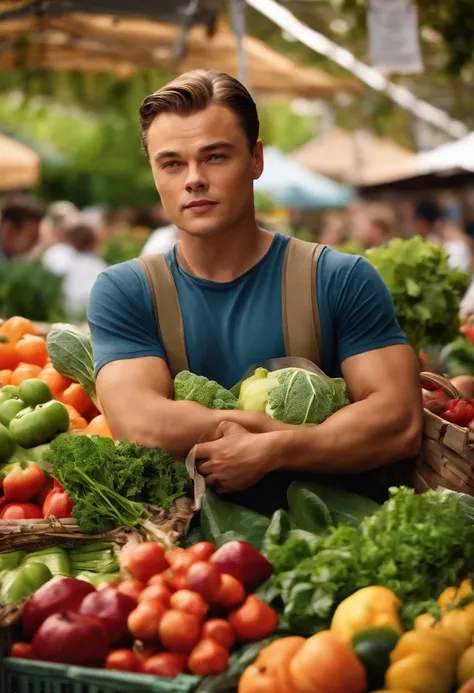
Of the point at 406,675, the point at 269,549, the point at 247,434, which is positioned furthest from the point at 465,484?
the point at 406,675

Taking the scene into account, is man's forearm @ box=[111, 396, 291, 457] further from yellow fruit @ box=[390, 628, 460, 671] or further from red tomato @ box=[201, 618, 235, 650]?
yellow fruit @ box=[390, 628, 460, 671]

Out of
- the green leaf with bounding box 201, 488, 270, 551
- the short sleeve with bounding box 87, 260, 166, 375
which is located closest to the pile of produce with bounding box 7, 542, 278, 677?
the green leaf with bounding box 201, 488, 270, 551

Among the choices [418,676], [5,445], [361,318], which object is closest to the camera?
[418,676]

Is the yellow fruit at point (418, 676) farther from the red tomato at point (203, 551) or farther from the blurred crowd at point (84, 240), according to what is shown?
the blurred crowd at point (84, 240)

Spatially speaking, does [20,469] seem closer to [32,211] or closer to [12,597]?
[12,597]

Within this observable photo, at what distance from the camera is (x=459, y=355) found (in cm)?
711

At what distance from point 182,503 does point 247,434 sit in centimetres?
32

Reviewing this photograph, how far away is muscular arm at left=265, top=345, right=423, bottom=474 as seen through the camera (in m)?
3.68

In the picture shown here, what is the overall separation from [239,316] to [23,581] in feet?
3.97

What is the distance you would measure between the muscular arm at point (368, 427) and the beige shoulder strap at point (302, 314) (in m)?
0.15

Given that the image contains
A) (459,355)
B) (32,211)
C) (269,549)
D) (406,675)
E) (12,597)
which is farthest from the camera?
(32,211)

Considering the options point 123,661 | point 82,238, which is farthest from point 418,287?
point 82,238

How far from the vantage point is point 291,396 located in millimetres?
3781

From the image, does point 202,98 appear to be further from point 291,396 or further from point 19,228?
point 19,228
